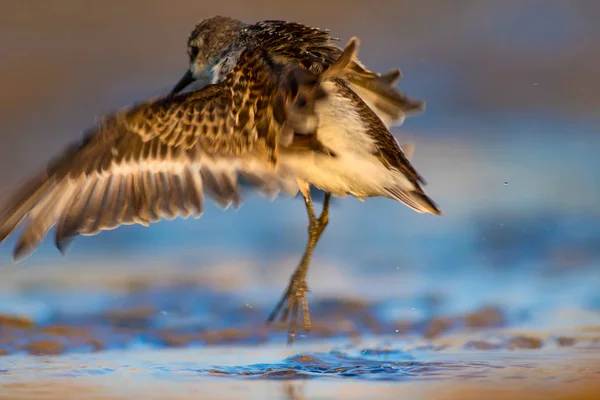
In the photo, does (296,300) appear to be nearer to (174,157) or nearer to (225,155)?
(225,155)

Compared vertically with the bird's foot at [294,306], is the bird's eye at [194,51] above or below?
above

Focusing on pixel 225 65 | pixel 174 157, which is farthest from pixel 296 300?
pixel 225 65

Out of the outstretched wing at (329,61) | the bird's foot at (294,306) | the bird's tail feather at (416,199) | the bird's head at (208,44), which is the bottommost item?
the bird's foot at (294,306)

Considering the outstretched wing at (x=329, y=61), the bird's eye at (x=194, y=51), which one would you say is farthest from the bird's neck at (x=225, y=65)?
the bird's eye at (x=194, y=51)

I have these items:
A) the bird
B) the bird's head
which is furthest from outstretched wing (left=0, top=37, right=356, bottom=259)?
the bird's head

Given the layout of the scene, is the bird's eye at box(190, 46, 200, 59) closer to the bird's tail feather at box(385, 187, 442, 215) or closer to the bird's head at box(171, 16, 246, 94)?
the bird's head at box(171, 16, 246, 94)

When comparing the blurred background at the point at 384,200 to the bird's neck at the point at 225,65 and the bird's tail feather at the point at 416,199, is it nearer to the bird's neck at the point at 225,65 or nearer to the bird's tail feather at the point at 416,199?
the bird's tail feather at the point at 416,199

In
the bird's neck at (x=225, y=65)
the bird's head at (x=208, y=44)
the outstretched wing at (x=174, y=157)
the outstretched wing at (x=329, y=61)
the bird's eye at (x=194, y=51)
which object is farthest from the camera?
the bird's eye at (x=194, y=51)

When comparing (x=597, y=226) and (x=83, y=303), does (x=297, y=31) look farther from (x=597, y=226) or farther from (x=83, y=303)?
(x=597, y=226)
